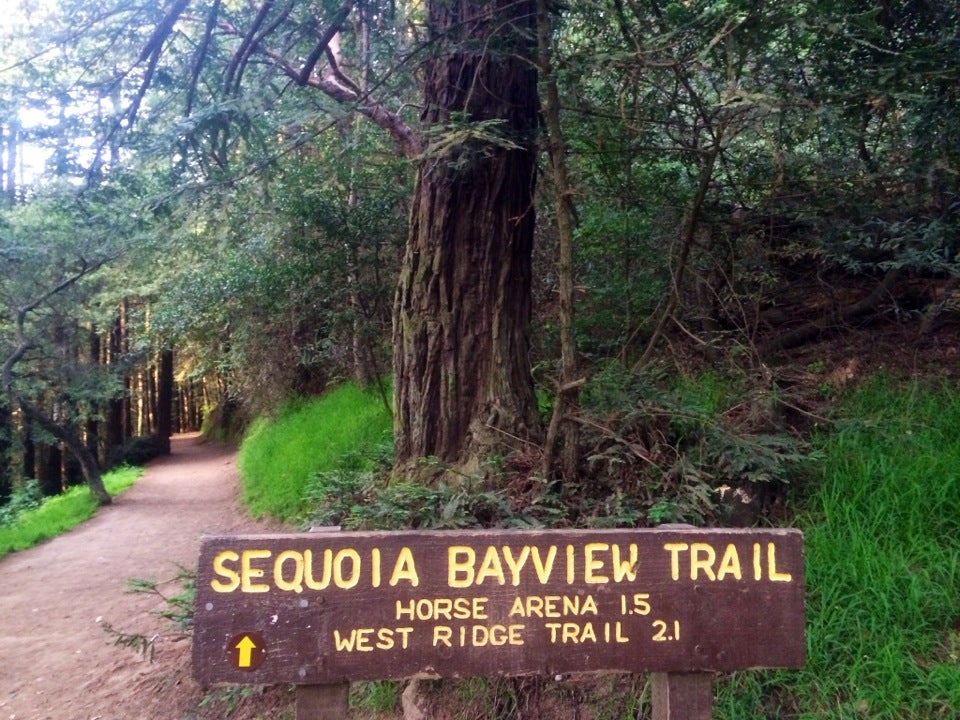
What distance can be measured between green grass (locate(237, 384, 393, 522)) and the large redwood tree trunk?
2.05m

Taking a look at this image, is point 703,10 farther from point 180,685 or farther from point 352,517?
point 180,685

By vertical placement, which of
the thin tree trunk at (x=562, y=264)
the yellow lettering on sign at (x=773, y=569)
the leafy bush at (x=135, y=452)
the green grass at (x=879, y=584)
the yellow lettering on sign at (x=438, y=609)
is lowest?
the leafy bush at (x=135, y=452)

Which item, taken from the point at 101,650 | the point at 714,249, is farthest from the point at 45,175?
the point at 714,249

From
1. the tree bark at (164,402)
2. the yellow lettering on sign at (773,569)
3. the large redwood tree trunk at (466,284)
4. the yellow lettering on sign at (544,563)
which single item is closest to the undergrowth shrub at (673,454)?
the large redwood tree trunk at (466,284)

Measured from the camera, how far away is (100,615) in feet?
25.2

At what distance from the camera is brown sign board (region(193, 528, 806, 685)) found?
8.46 ft

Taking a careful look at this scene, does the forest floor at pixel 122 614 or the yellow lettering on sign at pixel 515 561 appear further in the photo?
the forest floor at pixel 122 614

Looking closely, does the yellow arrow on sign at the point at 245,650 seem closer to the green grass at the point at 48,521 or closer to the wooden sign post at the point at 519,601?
the wooden sign post at the point at 519,601

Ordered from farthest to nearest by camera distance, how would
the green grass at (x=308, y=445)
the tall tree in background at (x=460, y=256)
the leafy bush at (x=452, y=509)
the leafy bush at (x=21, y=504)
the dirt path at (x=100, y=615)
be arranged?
the leafy bush at (x=21, y=504) < the green grass at (x=308, y=445) < the tall tree in background at (x=460, y=256) < the dirt path at (x=100, y=615) < the leafy bush at (x=452, y=509)

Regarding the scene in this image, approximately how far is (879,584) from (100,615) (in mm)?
6567

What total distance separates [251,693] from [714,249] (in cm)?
424

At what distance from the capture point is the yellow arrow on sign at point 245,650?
2551mm

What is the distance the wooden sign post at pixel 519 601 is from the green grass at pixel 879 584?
49.5 inches

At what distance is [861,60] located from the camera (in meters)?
5.28
